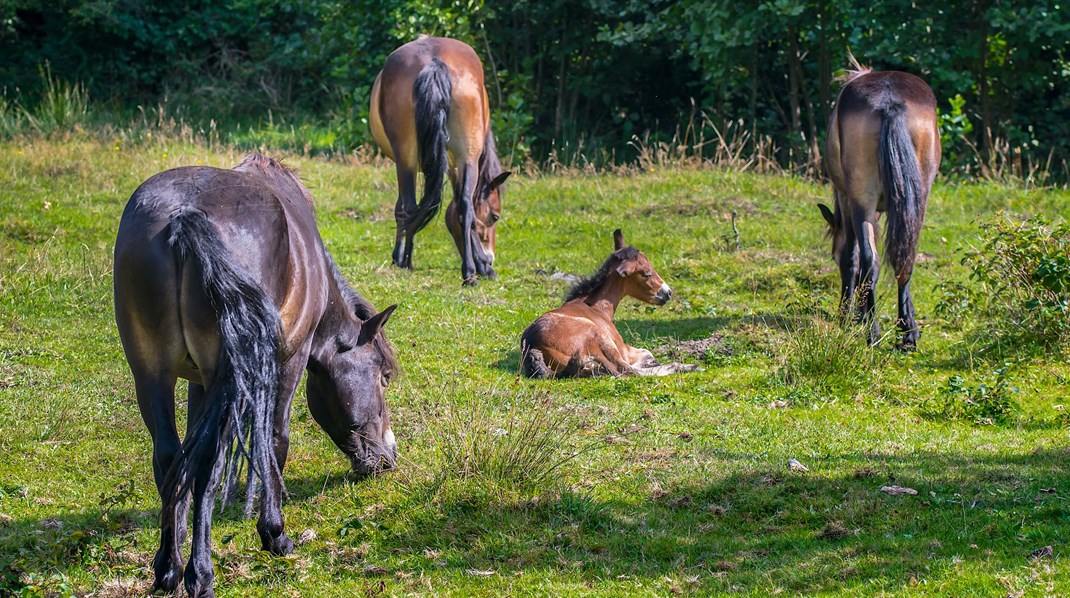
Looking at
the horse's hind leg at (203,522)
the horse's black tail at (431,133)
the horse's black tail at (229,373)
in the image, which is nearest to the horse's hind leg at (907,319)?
the horse's black tail at (431,133)

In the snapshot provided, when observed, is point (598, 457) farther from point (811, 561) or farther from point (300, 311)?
point (300, 311)

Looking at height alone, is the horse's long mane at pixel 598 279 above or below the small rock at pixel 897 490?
above

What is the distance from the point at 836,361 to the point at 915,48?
12.1 metres

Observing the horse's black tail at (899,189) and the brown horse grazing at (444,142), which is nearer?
the horse's black tail at (899,189)

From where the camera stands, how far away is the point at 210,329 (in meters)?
4.18

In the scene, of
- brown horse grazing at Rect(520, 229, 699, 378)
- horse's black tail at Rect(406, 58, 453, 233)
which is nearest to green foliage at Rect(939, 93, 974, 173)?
horse's black tail at Rect(406, 58, 453, 233)

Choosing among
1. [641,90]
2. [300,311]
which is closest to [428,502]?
[300,311]

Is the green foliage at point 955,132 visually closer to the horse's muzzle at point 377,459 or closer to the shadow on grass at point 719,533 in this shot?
the shadow on grass at point 719,533

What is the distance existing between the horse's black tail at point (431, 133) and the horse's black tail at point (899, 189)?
4164 mm

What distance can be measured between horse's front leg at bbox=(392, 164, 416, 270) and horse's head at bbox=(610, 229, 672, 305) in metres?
2.48

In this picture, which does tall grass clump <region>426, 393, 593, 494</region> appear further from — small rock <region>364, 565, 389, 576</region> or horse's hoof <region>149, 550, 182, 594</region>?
horse's hoof <region>149, 550, 182, 594</region>

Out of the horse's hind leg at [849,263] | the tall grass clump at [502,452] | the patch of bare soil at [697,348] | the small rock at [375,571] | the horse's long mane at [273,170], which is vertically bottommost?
the patch of bare soil at [697,348]

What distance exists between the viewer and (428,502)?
17.3ft

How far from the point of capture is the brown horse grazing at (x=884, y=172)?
8422 millimetres
